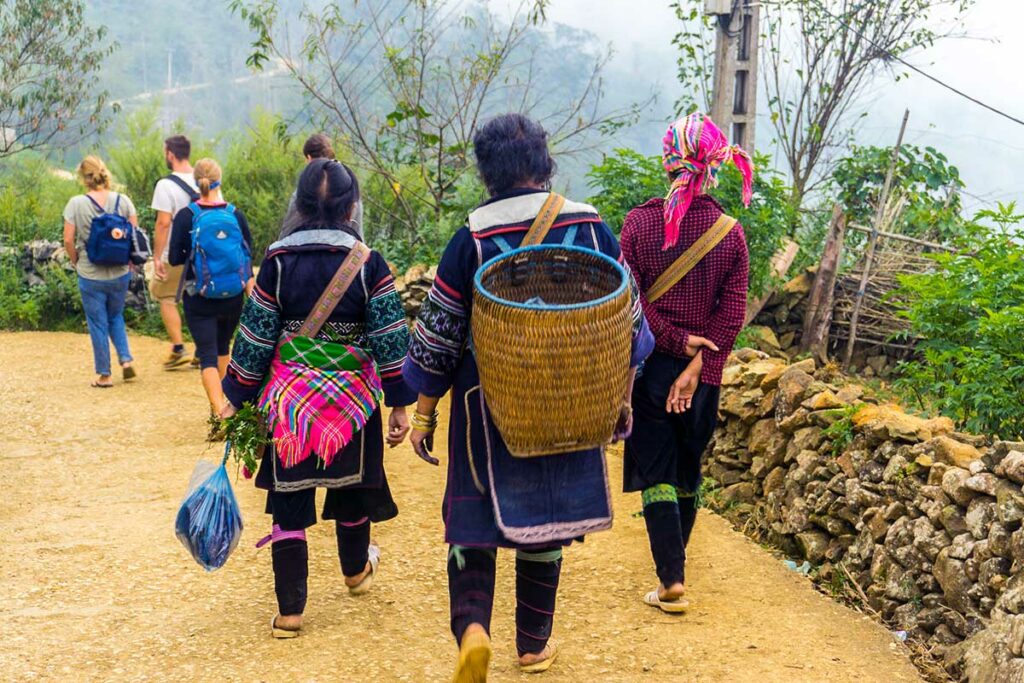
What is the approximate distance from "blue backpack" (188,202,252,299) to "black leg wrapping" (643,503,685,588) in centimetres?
354

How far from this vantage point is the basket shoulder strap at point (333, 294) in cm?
394

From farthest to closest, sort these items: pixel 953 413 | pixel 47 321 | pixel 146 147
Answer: pixel 146 147 < pixel 47 321 < pixel 953 413

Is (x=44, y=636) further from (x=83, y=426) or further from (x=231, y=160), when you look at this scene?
(x=231, y=160)

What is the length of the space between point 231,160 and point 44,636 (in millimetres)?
10974

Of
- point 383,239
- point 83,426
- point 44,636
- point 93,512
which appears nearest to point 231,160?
point 383,239

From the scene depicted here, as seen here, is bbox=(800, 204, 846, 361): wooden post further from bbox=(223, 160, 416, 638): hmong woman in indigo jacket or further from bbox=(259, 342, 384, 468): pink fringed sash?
bbox=(259, 342, 384, 468): pink fringed sash

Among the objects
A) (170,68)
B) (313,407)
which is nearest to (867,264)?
(313,407)

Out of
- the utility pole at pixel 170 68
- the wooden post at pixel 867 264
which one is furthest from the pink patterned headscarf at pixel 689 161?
the utility pole at pixel 170 68

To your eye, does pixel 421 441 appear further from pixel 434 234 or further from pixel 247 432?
pixel 434 234

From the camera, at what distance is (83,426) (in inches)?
304

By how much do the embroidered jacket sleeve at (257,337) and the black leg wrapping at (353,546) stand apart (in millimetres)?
749

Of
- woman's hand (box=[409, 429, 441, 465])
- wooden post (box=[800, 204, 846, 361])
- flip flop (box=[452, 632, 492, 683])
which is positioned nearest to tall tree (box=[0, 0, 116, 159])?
wooden post (box=[800, 204, 846, 361])

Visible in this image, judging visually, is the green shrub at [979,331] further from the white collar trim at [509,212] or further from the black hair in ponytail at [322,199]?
the black hair in ponytail at [322,199]

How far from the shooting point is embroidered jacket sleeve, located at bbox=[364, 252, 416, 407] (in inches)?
158
